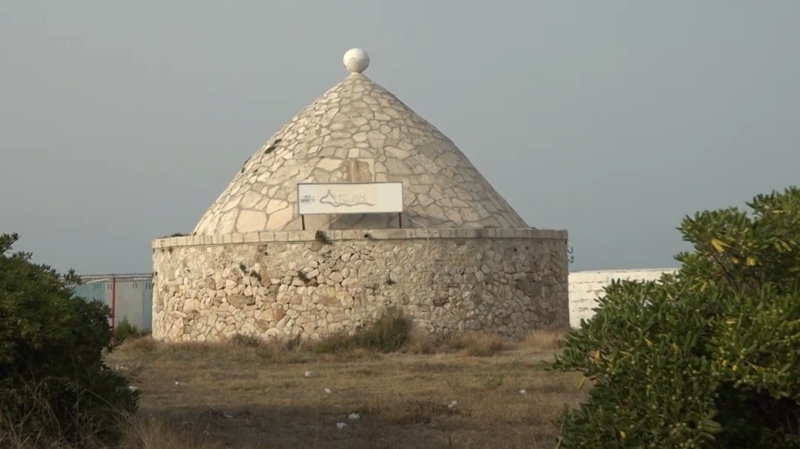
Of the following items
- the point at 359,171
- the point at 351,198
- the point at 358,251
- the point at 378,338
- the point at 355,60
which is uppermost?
the point at 355,60

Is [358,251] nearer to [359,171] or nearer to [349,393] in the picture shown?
[359,171]

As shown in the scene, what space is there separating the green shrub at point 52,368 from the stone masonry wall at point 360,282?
8868mm

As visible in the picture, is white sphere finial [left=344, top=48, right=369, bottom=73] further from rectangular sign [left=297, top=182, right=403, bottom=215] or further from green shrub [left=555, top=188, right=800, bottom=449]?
green shrub [left=555, top=188, right=800, bottom=449]

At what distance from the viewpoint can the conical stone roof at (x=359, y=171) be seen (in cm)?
1706

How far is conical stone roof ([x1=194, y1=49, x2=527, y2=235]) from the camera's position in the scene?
17062 millimetres

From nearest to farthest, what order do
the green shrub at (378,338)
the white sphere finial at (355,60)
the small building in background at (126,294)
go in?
the green shrub at (378,338) → the white sphere finial at (355,60) → the small building in background at (126,294)

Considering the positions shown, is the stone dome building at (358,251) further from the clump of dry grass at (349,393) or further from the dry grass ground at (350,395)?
the dry grass ground at (350,395)

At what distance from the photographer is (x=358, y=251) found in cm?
1595

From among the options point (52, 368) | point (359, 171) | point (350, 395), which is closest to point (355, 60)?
point (359, 171)

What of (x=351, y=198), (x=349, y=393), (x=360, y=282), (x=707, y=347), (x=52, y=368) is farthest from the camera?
(x=351, y=198)

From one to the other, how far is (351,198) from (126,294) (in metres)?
9.75

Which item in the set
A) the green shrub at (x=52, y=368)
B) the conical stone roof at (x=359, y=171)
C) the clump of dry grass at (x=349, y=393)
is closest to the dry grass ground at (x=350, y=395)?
the clump of dry grass at (x=349, y=393)

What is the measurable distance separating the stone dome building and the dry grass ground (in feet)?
2.08

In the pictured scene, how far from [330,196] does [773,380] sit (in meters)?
12.7
